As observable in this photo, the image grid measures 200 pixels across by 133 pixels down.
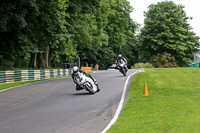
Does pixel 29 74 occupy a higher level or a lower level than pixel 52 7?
lower

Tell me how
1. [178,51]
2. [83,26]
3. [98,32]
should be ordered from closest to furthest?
1. [83,26]
2. [98,32]
3. [178,51]

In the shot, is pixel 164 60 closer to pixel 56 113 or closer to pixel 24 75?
pixel 24 75

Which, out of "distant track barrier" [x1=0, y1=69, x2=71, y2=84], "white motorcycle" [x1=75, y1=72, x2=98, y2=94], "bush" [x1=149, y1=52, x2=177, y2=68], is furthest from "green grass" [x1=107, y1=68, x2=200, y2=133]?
"bush" [x1=149, y1=52, x2=177, y2=68]

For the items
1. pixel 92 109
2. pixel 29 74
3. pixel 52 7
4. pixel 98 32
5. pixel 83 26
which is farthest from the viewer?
pixel 98 32

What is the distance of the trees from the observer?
65.1 metres

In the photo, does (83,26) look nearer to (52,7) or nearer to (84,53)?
(52,7)

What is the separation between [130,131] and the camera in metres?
7.75

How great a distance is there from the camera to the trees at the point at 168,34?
65062mm

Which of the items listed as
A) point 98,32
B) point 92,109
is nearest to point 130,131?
point 92,109

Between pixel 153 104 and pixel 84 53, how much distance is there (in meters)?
56.1

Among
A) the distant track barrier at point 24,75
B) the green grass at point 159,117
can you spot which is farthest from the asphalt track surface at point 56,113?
the distant track barrier at point 24,75

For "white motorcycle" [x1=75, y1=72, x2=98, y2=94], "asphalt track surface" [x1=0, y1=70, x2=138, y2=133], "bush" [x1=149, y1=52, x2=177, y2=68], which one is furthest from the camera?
"bush" [x1=149, y1=52, x2=177, y2=68]

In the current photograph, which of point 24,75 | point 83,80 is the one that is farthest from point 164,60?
point 83,80

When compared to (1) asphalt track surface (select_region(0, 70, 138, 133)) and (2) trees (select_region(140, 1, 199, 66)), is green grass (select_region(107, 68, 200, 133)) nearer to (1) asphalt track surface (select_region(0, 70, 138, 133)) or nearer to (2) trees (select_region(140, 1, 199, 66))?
(1) asphalt track surface (select_region(0, 70, 138, 133))
